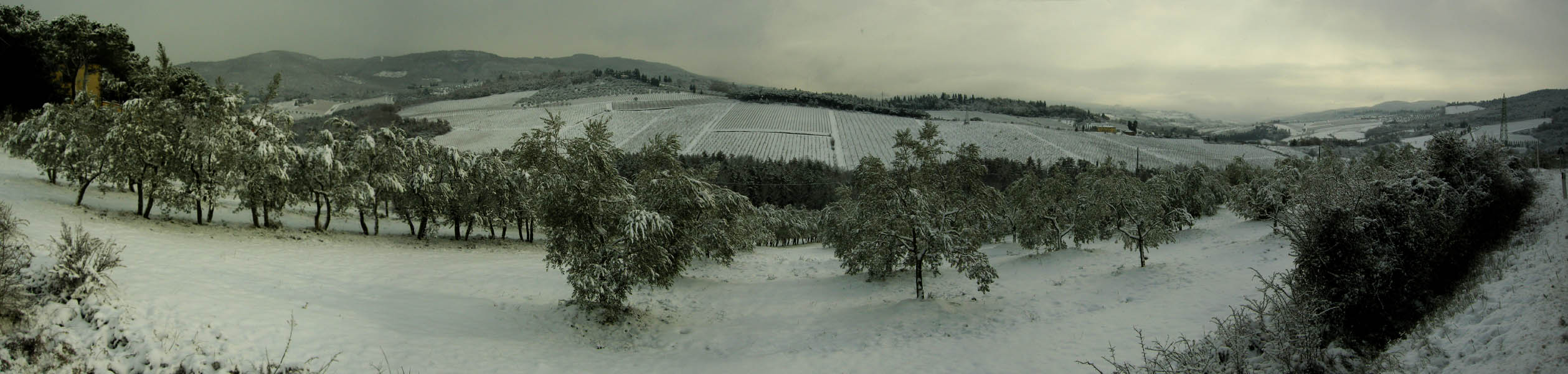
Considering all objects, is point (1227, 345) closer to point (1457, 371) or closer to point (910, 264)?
point (1457, 371)

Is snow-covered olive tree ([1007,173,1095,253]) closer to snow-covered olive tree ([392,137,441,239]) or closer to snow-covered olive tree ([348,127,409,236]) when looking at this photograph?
snow-covered olive tree ([392,137,441,239])

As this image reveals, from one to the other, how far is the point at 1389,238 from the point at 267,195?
103 ft

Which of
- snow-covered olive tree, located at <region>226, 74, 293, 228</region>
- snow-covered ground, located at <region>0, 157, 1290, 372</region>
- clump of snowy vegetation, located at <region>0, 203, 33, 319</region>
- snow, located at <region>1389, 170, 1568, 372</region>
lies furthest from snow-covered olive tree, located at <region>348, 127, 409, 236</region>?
snow, located at <region>1389, 170, 1568, 372</region>

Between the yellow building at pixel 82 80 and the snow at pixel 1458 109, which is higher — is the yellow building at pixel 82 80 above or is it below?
above

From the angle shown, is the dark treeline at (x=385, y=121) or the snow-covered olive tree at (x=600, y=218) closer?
the snow-covered olive tree at (x=600, y=218)

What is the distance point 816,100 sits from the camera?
157625 mm

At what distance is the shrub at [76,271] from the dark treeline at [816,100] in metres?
143

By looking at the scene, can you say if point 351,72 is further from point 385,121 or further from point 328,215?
point 328,215

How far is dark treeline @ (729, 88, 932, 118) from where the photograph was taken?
15350 cm

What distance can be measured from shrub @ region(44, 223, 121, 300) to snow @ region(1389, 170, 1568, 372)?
19.9 meters

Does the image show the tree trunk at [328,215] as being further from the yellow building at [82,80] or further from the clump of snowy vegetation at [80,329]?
the yellow building at [82,80]

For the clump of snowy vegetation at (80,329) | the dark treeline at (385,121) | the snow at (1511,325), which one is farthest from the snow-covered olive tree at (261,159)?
the dark treeline at (385,121)

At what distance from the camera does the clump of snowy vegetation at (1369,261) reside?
26.0 feet

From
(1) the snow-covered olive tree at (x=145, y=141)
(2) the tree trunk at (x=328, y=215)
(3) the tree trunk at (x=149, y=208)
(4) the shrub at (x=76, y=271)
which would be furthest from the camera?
(2) the tree trunk at (x=328, y=215)
